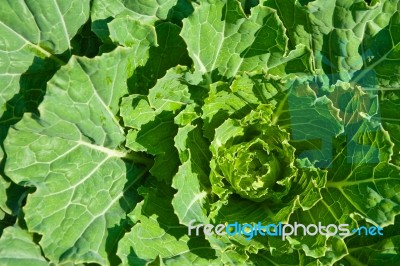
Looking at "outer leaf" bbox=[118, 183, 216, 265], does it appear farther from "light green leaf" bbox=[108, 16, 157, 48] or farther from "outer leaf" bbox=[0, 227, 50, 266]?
"light green leaf" bbox=[108, 16, 157, 48]

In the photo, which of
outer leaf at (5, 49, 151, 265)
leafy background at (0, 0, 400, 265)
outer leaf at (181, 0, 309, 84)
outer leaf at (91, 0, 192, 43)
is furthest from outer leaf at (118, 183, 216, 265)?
outer leaf at (91, 0, 192, 43)

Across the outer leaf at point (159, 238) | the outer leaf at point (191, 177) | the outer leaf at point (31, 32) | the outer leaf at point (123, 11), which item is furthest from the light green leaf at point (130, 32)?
the outer leaf at point (159, 238)

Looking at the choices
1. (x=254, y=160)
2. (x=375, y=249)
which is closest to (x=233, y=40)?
(x=254, y=160)

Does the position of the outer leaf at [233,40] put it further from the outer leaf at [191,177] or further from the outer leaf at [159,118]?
the outer leaf at [191,177]

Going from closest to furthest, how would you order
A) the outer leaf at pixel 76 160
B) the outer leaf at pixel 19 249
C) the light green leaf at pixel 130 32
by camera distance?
1. the outer leaf at pixel 76 160
2. the light green leaf at pixel 130 32
3. the outer leaf at pixel 19 249

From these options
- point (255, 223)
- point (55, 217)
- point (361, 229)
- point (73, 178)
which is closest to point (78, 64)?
point (73, 178)

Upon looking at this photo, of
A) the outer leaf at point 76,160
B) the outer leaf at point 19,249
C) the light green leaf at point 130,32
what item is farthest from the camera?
the outer leaf at point 19,249
